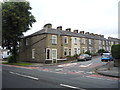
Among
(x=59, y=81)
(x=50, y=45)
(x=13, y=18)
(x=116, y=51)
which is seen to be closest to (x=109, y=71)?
(x=116, y=51)

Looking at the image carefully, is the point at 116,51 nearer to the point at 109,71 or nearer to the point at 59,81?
the point at 109,71

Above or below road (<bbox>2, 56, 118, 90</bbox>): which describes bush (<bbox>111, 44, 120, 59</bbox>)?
above

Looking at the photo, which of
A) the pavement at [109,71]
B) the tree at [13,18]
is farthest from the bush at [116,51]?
the tree at [13,18]

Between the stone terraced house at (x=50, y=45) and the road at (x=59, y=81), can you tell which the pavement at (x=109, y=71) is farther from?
the stone terraced house at (x=50, y=45)

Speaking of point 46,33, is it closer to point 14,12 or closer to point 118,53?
point 14,12

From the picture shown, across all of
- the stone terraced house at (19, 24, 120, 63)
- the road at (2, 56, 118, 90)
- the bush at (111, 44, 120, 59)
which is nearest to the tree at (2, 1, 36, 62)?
the stone terraced house at (19, 24, 120, 63)

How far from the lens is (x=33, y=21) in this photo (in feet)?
109

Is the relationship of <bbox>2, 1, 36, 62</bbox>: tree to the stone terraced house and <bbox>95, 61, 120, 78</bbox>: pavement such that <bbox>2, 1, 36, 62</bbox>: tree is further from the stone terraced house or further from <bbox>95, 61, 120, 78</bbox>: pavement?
<bbox>95, 61, 120, 78</bbox>: pavement

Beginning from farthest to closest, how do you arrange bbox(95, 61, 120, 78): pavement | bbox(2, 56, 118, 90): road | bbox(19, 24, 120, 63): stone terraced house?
bbox(19, 24, 120, 63): stone terraced house → bbox(95, 61, 120, 78): pavement → bbox(2, 56, 118, 90): road

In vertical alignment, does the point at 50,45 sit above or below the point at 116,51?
above

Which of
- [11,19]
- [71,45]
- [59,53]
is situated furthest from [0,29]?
[71,45]

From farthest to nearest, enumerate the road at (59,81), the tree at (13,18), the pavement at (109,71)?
the tree at (13,18)
the pavement at (109,71)
the road at (59,81)

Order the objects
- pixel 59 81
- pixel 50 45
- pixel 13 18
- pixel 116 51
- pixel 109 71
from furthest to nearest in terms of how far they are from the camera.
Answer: pixel 50 45 → pixel 13 18 → pixel 116 51 → pixel 109 71 → pixel 59 81

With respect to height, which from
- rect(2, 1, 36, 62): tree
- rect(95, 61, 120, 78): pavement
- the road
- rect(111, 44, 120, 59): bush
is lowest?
rect(95, 61, 120, 78): pavement
